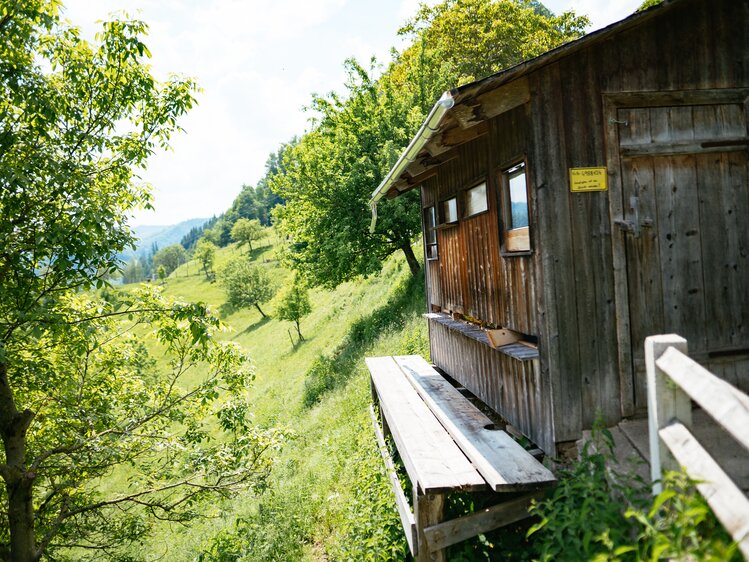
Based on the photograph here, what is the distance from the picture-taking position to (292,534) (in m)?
8.34

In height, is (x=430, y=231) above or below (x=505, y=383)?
above

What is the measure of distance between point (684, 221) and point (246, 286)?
159 feet

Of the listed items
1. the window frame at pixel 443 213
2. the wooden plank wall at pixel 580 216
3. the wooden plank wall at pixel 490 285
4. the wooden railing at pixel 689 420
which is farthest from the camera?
the window frame at pixel 443 213

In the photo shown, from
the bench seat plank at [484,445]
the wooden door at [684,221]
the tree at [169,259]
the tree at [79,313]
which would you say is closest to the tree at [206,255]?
the tree at [169,259]

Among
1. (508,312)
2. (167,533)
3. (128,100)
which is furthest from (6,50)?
(167,533)

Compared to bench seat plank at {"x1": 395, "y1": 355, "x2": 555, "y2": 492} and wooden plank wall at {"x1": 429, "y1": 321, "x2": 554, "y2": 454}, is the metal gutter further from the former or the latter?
bench seat plank at {"x1": 395, "y1": 355, "x2": 555, "y2": 492}

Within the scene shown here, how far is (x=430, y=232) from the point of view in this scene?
9648 mm

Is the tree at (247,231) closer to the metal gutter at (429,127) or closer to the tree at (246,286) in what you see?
the tree at (246,286)

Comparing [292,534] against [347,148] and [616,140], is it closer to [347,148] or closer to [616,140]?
Answer: [616,140]

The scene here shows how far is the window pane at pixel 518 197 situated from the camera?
526 centimetres

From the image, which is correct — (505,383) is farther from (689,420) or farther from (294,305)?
(294,305)

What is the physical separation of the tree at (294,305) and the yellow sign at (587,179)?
2588cm

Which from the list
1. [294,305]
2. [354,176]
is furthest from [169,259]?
[354,176]

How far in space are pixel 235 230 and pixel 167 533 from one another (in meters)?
81.7
